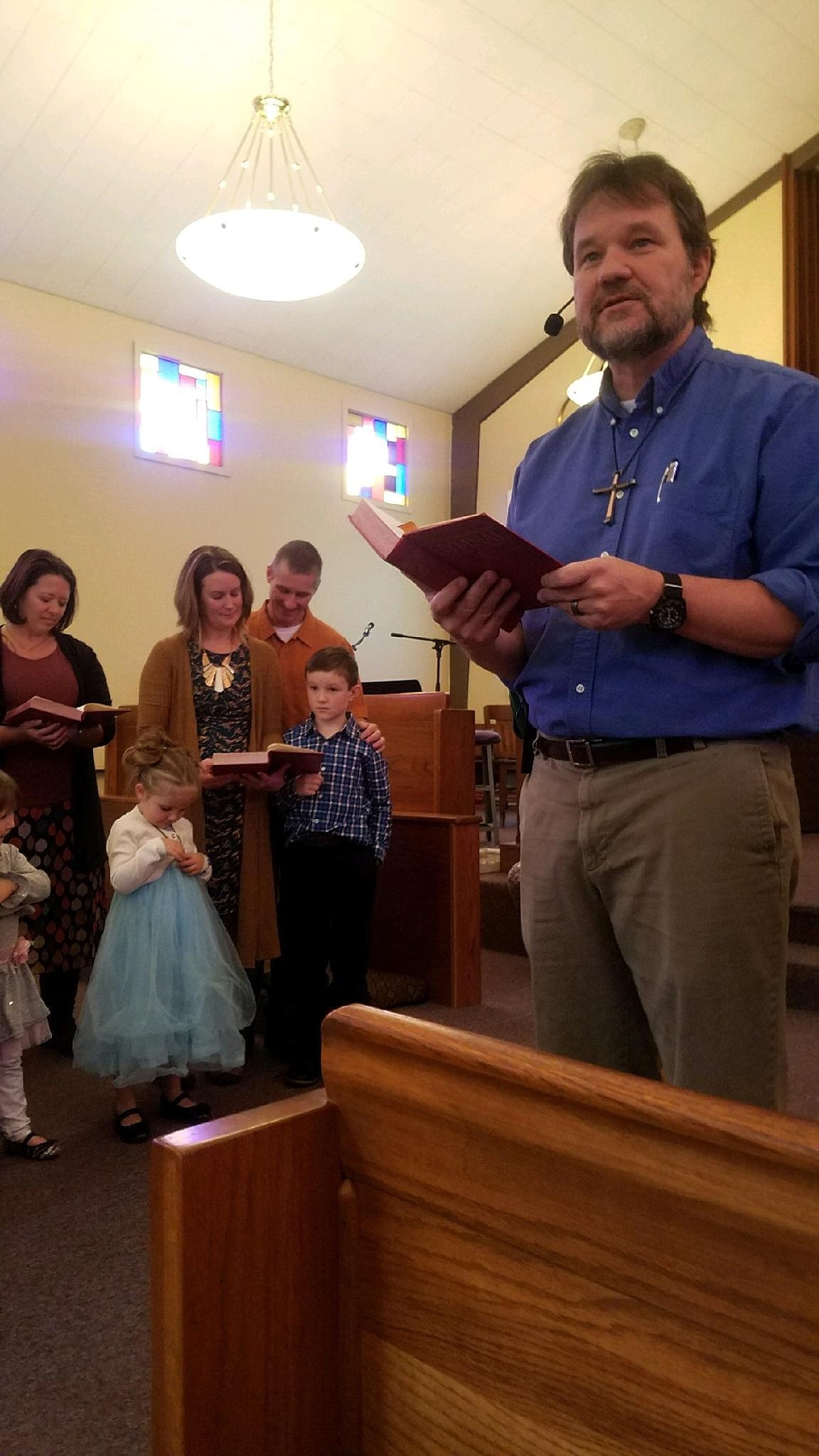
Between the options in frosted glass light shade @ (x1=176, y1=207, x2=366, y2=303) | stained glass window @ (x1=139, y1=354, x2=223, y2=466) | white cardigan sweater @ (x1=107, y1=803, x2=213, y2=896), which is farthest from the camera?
stained glass window @ (x1=139, y1=354, x2=223, y2=466)

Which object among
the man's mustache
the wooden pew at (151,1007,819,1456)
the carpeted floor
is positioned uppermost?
the man's mustache

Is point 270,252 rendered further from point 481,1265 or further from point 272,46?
point 481,1265

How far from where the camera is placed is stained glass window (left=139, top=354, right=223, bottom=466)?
692cm

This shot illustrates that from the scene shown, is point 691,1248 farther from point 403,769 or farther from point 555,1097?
point 403,769

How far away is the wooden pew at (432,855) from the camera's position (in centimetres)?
368

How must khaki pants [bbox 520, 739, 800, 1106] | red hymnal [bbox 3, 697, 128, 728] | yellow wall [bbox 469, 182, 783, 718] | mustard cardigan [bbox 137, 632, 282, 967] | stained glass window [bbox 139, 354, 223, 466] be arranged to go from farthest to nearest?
yellow wall [bbox 469, 182, 783, 718]
stained glass window [bbox 139, 354, 223, 466]
mustard cardigan [bbox 137, 632, 282, 967]
red hymnal [bbox 3, 697, 128, 728]
khaki pants [bbox 520, 739, 800, 1106]

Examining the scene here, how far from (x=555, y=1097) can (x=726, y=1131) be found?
11 cm

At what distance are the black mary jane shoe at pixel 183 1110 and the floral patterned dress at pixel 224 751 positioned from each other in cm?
47

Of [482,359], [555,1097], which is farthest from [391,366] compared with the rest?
[555,1097]

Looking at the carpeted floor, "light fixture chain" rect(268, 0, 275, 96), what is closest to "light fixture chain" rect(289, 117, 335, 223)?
"light fixture chain" rect(268, 0, 275, 96)

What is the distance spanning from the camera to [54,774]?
2990mm

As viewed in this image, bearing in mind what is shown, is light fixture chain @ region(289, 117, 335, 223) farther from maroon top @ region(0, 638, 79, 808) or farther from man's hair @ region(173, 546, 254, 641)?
maroon top @ region(0, 638, 79, 808)

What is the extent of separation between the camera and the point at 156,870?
99.6 inches

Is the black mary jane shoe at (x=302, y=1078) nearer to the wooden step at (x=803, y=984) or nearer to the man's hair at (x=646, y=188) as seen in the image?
the wooden step at (x=803, y=984)
